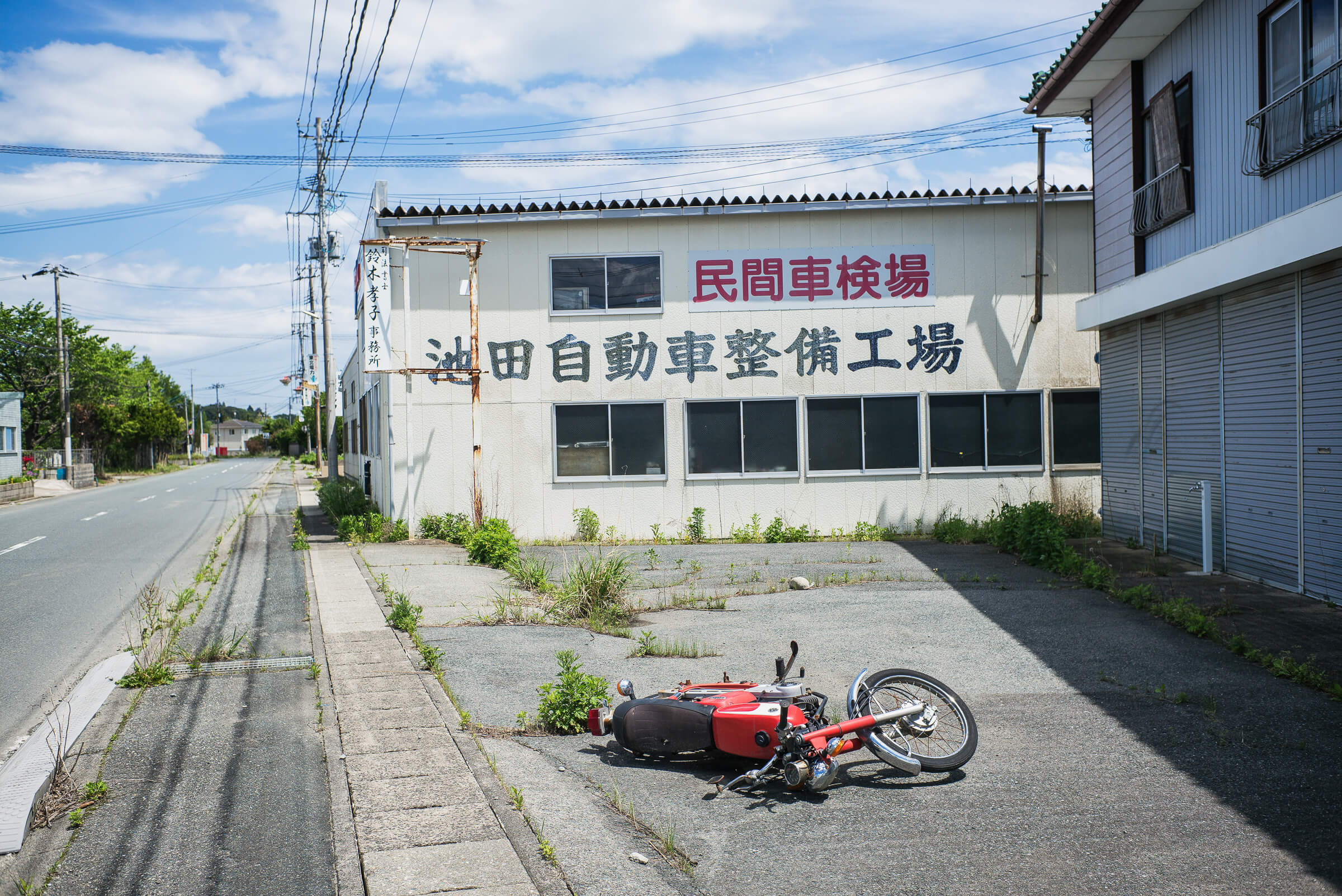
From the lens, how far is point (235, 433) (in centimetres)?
16862

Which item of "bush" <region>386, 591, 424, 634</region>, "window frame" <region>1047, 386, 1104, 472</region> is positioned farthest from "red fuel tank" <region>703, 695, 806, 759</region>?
"window frame" <region>1047, 386, 1104, 472</region>

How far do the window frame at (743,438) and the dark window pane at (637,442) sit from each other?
1.21 ft

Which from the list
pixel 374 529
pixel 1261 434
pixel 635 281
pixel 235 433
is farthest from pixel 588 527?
pixel 235 433

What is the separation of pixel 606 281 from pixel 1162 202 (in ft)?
27.2

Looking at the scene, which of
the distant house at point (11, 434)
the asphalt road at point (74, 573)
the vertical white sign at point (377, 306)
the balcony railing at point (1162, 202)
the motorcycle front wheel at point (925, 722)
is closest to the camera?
the motorcycle front wheel at point (925, 722)

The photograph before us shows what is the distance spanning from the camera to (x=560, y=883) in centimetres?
379

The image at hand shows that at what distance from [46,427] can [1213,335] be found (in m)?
62.2

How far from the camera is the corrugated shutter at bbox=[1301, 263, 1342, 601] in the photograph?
8.47m

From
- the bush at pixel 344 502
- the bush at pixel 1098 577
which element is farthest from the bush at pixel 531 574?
the bush at pixel 344 502

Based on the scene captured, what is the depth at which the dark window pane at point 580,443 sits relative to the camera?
15.4m

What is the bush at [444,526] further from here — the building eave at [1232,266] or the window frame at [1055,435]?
the building eave at [1232,266]

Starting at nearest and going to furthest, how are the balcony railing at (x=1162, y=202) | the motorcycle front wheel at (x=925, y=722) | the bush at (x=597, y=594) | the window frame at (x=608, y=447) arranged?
the motorcycle front wheel at (x=925, y=722), the bush at (x=597, y=594), the balcony railing at (x=1162, y=202), the window frame at (x=608, y=447)

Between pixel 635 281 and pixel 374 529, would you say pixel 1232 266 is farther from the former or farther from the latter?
pixel 374 529

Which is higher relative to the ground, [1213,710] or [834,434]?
[834,434]
